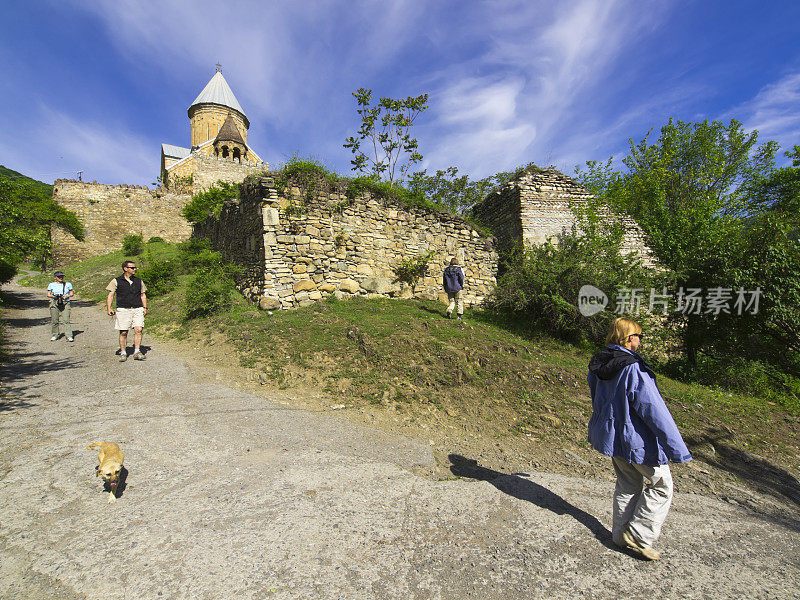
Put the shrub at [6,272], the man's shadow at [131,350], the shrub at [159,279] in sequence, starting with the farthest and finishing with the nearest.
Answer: the shrub at [159,279], the shrub at [6,272], the man's shadow at [131,350]

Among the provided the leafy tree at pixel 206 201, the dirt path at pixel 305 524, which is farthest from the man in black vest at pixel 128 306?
the leafy tree at pixel 206 201

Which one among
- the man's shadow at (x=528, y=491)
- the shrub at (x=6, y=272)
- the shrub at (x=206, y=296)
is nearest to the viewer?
the man's shadow at (x=528, y=491)

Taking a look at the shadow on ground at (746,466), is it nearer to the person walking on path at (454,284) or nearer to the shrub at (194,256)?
the person walking on path at (454,284)

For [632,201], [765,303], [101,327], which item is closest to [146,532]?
[101,327]

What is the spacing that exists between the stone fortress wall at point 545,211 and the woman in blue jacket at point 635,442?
31.9 ft

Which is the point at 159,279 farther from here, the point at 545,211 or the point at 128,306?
the point at 545,211

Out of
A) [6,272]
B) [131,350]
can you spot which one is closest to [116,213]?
[6,272]

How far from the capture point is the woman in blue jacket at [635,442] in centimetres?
263

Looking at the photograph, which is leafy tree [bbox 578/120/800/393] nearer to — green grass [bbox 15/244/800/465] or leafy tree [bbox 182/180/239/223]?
green grass [bbox 15/244/800/465]

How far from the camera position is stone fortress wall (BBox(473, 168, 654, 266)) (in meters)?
12.3

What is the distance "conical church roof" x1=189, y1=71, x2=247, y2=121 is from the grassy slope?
4382 centimetres

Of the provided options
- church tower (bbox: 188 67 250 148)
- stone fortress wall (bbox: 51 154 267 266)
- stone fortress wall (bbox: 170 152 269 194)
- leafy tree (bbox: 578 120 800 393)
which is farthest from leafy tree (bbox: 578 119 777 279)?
church tower (bbox: 188 67 250 148)

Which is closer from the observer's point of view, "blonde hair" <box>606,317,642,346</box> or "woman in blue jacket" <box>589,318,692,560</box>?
"woman in blue jacket" <box>589,318,692,560</box>

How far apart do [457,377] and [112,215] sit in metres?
27.8
